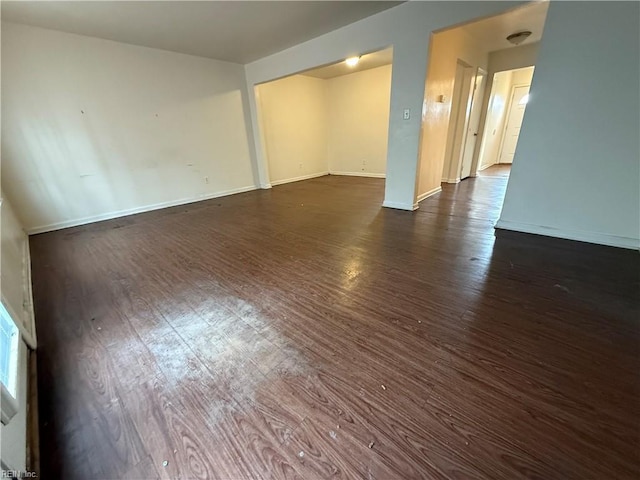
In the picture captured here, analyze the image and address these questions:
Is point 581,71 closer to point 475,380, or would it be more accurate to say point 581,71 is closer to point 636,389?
point 636,389

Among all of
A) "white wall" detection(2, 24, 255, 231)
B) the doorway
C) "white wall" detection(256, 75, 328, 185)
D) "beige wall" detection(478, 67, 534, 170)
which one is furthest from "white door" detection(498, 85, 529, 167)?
"white wall" detection(2, 24, 255, 231)

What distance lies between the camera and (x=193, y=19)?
2994 mm

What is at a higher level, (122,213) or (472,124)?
(472,124)

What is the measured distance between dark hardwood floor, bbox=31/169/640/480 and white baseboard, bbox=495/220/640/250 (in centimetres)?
17

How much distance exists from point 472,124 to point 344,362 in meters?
6.21

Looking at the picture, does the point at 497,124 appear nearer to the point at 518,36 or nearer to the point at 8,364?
the point at 518,36

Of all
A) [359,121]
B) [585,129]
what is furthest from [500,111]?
[585,129]

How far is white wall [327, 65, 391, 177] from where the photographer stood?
20.4ft

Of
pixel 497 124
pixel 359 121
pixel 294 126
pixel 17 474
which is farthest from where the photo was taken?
pixel 497 124

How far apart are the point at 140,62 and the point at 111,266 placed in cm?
329

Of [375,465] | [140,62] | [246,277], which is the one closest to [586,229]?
[375,465]

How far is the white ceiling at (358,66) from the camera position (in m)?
5.11

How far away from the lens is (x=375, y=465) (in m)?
0.89

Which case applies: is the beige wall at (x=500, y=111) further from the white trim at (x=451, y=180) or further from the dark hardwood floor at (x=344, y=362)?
the dark hardwood floor at (x=344, y=362)
